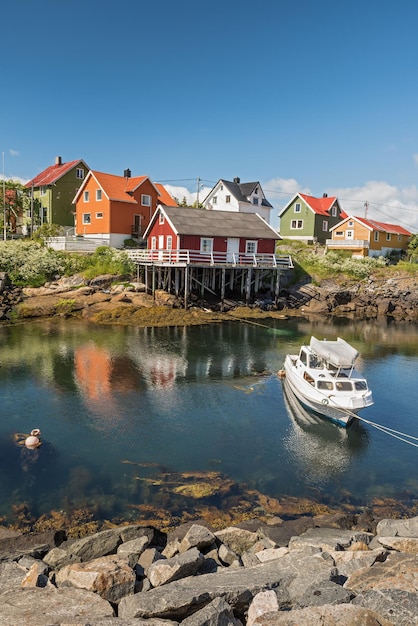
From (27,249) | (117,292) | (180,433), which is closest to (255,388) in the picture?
(180,433)

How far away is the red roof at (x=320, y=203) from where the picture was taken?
6476cm

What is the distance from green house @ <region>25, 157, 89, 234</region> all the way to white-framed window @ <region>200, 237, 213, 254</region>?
2369cm

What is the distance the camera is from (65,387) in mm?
21922

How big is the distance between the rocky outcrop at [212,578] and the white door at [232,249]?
34.8 m

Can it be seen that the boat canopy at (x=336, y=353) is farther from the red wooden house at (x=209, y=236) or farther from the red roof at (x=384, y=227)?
the red roof at (x=384, y=227)

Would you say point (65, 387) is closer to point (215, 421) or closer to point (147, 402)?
point (147, 402)

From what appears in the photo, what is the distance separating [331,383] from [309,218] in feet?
164

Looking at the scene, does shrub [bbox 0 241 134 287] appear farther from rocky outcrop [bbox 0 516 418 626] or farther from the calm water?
rocky outcrop [bbox 0 516 418 626]

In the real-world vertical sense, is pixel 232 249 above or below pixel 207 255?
above

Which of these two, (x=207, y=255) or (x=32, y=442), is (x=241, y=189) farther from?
(x=32, y=442)

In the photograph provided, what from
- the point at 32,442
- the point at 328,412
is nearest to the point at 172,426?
the point at 32,442

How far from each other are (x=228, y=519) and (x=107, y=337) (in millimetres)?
22050

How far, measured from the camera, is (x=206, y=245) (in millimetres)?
43719

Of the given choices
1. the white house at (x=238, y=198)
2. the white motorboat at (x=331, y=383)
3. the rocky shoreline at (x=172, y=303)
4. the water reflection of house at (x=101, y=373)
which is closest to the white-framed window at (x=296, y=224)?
the white house at (x=238, y=198)
